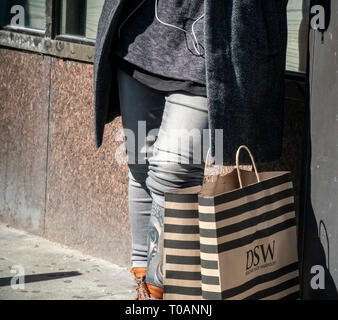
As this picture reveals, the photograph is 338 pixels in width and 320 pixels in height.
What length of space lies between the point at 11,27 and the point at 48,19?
1.46 ft

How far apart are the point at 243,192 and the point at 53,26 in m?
2.36

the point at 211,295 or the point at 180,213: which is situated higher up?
the point at 180,213

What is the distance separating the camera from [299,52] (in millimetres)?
3453

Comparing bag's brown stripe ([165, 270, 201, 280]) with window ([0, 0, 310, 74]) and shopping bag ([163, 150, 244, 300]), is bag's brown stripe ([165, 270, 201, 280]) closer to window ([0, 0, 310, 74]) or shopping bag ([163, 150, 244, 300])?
shopping bag ([163, 150, 244, 300])

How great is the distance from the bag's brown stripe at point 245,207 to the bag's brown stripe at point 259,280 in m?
0.25

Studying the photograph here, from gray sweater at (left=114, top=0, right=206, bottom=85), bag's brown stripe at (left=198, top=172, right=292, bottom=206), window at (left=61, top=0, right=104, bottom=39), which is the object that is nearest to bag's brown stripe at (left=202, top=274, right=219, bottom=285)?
bag's brown stripe at (left=198, top=172, right=292, bottom=206)

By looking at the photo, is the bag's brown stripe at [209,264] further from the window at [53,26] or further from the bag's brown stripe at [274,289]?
the window at [53,26]

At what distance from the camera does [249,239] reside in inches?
106

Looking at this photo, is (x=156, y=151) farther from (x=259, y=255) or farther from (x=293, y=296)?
(x=293, y=296)

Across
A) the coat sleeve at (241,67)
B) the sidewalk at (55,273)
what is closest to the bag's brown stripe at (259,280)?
the coat sleeve at (241,67)

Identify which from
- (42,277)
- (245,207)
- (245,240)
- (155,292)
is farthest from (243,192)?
(42,277)

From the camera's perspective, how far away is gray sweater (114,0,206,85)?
2906 millimetres

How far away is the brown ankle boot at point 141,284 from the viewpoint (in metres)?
Answer: 3.20
